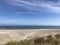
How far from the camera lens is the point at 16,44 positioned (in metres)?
7.34

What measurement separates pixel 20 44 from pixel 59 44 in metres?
1.66

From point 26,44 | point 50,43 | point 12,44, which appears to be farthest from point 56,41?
point 12,44

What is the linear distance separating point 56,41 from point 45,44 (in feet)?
2.17

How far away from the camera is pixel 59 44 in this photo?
751cm

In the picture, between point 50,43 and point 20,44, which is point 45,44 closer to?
point 50,43

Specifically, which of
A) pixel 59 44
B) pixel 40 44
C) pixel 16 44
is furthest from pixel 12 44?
pixel 59 44

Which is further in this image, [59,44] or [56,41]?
[56,41]

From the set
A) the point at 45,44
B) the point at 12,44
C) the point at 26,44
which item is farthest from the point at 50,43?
the point at 12,44

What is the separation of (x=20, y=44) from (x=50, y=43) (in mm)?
1365

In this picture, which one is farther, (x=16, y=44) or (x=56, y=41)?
(x=56, y=41)

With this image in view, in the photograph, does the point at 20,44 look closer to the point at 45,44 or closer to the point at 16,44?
the point at 16,44

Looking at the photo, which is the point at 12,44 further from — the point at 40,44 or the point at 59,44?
the point at 59,44

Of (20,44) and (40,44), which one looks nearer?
(20,44)

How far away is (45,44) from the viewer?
7.61 m
